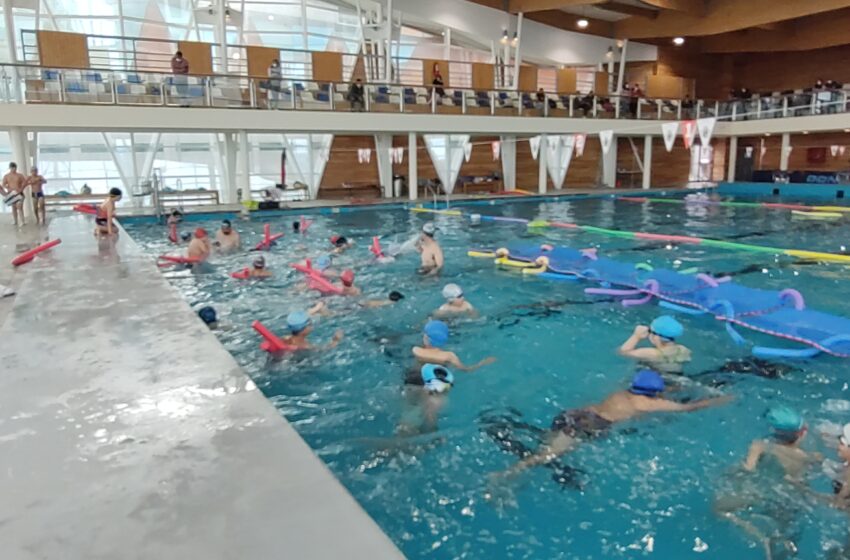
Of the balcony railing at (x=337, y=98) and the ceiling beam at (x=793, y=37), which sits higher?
the ceiling beam at (x=793, y=37)

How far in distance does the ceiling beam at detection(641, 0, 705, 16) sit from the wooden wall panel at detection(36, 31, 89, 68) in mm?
16806

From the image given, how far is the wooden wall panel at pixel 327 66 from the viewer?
19.9 meters

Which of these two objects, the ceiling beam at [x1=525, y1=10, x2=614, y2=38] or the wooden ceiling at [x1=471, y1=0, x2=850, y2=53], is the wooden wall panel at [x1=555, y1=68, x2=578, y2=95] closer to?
the wooden ceiling at [x1=471, y1=0, x2=850, y2=53]

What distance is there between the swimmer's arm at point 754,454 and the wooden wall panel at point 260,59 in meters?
18.6

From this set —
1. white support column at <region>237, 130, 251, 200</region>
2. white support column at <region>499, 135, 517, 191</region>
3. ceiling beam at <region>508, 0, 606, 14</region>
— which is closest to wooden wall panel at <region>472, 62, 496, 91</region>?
white support column at <region>499, 135, 517, 191</region>

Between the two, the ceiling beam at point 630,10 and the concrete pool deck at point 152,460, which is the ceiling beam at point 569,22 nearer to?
the ceiling beam at point 630,10

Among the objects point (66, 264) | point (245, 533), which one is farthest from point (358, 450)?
point (66, 264)

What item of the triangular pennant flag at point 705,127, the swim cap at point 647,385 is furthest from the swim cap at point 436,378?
the triangular pennant flag at point 705,127

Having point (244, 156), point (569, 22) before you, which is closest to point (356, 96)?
point (244, 156)

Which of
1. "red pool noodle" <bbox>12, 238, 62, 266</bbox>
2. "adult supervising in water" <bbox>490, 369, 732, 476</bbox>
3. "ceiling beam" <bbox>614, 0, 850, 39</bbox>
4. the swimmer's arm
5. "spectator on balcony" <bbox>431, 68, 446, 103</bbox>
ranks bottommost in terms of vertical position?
the swimmer's arm

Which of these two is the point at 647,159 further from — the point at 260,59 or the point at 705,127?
the point at 260,59

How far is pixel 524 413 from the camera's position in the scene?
465 cm

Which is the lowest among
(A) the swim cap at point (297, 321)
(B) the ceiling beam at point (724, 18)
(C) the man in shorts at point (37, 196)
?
(A) the swim cap at point (297, 321)

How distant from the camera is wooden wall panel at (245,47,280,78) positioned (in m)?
19.4
